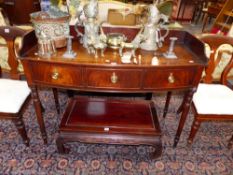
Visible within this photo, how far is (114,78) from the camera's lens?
3.73 feet

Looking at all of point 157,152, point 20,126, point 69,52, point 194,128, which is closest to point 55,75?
point 69,52

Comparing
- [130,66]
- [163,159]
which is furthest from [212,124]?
[130,66]

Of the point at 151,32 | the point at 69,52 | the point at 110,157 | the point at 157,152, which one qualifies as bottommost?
the point at 110,157

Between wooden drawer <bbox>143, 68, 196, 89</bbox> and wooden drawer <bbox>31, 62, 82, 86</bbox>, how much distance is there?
43cm

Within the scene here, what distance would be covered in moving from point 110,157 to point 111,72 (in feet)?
2.50

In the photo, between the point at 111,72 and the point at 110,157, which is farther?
the point at 110,157

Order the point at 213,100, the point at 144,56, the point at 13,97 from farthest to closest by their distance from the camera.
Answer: the point at 213,100, the point at 13,97, the point at 144,56

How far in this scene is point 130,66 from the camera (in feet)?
3.58

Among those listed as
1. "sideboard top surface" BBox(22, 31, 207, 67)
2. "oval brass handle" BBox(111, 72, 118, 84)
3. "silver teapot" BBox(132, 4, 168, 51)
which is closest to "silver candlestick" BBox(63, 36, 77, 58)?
"sideboard top surface" BBox(22, 31, 207, 67)

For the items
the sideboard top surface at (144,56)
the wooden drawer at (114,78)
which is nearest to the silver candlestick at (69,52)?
the sideboard top surface at (144,56)

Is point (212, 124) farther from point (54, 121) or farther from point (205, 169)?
point (54, 121)

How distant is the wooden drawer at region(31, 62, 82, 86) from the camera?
1.13 m

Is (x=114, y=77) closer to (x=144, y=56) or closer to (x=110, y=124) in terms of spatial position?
(x=144, y=56)

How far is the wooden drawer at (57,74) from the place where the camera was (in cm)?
113
